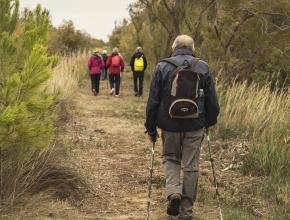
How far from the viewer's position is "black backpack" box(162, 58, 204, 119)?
5.66 m

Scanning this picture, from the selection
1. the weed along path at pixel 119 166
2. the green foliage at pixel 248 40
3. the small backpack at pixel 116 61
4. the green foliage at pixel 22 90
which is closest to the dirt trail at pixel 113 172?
the weed along path at pixel 119 166

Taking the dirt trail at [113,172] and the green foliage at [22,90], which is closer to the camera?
the green foliage at [22,90]

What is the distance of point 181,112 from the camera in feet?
18.6

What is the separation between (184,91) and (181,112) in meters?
0.21

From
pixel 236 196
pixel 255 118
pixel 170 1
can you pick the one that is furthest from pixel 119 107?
pixel 236 196

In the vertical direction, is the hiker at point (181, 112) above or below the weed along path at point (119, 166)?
above

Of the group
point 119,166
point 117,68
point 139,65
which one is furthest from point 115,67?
point 119,166

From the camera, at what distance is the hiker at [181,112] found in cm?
569

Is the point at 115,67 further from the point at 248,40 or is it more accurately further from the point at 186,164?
the point at 186,164

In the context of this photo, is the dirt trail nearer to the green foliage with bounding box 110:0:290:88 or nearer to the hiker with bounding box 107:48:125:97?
the green foliage with bounding box 110:0:290:88

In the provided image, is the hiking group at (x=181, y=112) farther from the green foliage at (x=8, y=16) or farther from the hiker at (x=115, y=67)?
the hiker at (x=115, y=67)

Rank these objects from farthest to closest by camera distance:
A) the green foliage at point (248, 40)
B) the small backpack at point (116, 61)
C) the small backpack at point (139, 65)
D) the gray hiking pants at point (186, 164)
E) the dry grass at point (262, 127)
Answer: the small backpack at point (116, 61) → the small backpack at point (139, 65) → the green foliage at point (248, 40) → the dry grass at point (262, 127) → the gray hiking pants at point (186, 164)

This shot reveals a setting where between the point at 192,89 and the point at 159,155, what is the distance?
3.66m

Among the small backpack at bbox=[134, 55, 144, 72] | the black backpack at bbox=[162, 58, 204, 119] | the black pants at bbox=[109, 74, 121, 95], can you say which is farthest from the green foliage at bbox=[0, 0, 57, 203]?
the black pants at bbox=[109, 74, 121, 95]
